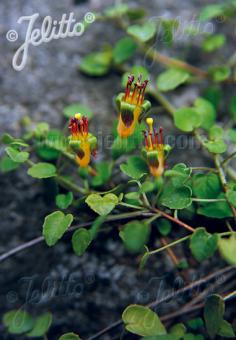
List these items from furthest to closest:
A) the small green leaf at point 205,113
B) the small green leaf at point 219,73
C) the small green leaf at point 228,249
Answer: the small green leaf at point 219,73, the small green leaf at point 205,113, the small green leaf at point 228,249

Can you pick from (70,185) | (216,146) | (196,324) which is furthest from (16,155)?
(196,324)

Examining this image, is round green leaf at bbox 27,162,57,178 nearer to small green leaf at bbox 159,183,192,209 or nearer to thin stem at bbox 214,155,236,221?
small green leaf at bbox 159,183,192,209

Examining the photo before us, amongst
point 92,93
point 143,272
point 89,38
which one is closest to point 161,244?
point 143,272

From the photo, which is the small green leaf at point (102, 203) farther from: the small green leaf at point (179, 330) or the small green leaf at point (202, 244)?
the small green leaf at point (179, 330)

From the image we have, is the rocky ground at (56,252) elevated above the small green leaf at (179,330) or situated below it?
above

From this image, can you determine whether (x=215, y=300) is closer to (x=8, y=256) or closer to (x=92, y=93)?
(x=8, y=256)

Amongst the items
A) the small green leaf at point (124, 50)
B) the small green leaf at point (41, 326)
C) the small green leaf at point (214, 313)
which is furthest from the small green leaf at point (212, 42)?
the small green leaf at point (41, 326)
